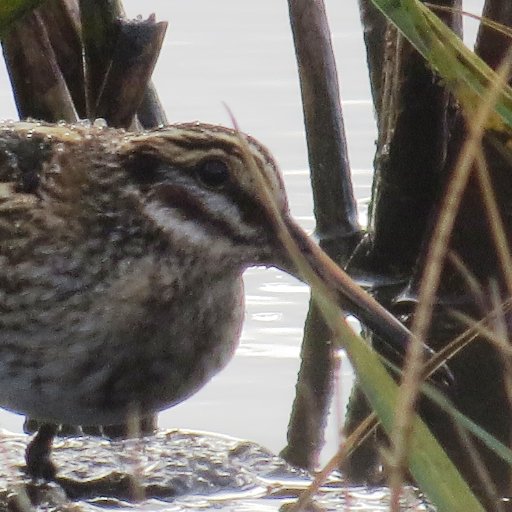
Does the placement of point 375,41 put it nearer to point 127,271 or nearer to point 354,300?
point 127,271

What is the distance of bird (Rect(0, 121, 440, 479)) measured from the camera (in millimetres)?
2787

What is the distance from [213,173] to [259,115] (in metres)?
2.67

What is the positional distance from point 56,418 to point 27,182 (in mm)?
478

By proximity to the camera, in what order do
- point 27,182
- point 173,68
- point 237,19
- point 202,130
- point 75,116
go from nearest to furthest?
1. point 202,130
2. point 27,182
3. point 75,116
4. point 173,68
5. point 237,19

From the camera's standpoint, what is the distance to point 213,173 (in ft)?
9.14

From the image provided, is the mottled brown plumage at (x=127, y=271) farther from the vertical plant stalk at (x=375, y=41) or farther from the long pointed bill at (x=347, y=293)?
the vertical plant stalk at (x=375, y=41)

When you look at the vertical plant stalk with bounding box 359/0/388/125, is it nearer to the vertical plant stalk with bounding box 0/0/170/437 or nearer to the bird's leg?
→ the vertical plant stalk with bounding box 0/0/170/437

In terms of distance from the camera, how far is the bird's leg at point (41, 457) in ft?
9.86

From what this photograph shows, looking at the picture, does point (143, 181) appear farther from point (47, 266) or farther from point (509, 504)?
point (509, 504)

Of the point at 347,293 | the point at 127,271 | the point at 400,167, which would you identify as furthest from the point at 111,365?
the point at 400,167

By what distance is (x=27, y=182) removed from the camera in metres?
3.02

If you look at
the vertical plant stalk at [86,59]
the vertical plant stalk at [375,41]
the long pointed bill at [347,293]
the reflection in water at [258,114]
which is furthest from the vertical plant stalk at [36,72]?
the long pointed bill at [347,293]

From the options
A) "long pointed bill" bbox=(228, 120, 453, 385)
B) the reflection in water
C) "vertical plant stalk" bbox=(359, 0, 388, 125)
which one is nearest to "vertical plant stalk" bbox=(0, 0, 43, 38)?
"long pointed bill" bbox=(228, 120, 453, 385)

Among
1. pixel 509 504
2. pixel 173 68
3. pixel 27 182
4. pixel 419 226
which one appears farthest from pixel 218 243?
pixel 173 68
